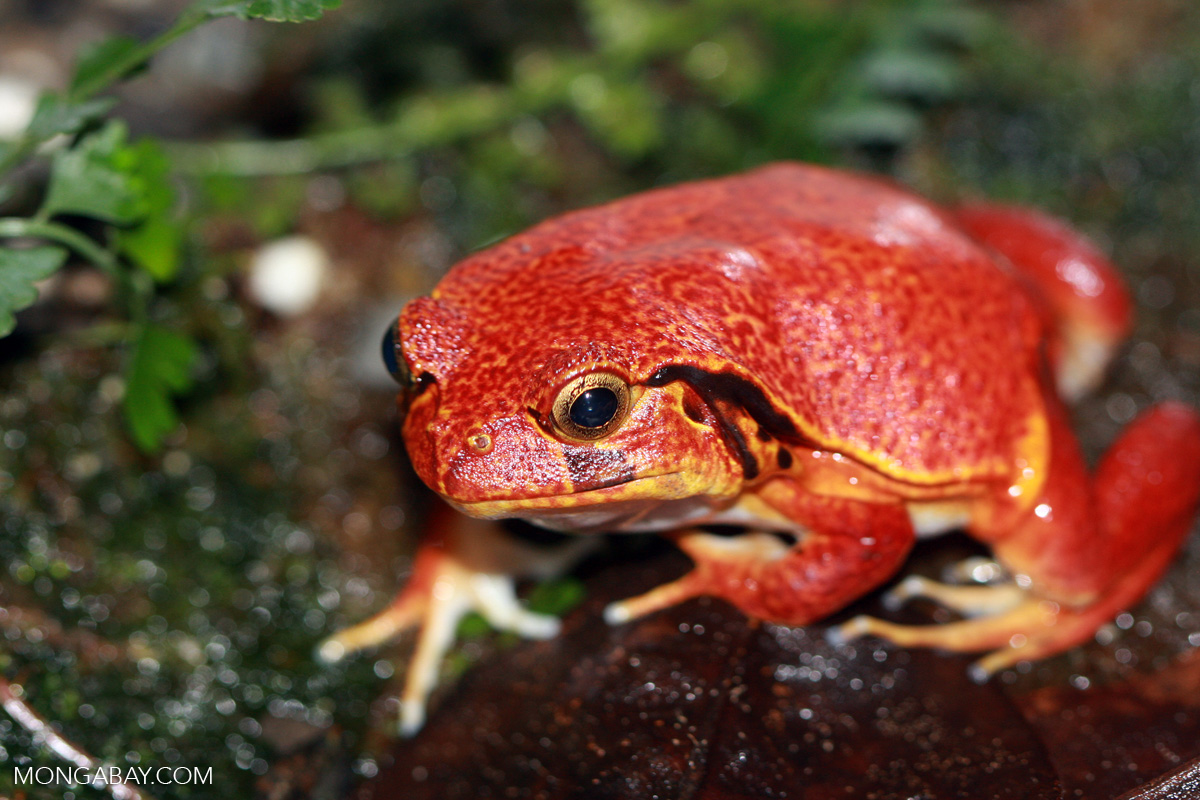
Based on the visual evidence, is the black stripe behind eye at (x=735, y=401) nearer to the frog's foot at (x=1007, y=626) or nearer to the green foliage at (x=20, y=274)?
the frog's foot at (x=1007, y=626)

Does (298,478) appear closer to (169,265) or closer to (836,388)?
(169,265)

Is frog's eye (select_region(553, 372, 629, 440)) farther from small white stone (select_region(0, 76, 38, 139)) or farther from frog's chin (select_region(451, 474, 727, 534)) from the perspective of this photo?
small white stone (select_region(0, 76, 38, 139))

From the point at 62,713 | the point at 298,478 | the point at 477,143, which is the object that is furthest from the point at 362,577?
the point at 477,143

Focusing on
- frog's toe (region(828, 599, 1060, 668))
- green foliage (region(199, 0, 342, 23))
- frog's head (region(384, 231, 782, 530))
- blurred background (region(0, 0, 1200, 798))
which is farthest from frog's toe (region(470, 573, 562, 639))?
green foliage (region(199, 0, 342, 23))

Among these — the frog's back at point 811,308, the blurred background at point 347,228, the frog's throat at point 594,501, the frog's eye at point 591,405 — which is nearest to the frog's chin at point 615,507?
the frog's throat at point 594,501

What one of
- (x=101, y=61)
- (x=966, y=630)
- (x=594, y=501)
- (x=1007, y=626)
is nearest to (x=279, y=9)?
(x=101, y=61)
